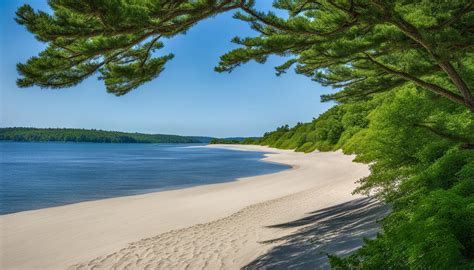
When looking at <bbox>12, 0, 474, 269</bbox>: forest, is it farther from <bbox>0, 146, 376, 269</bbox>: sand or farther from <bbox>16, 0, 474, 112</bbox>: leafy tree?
<bbox>0, 146, 376, 269</bbox>: sand

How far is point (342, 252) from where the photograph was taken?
586cm

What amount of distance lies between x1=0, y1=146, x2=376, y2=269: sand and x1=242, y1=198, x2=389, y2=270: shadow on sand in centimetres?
20

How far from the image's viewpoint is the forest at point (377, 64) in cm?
347

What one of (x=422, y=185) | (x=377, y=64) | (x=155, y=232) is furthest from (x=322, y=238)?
(x=155, y=232)

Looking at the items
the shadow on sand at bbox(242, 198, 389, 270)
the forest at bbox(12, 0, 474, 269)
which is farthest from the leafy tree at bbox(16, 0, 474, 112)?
the shadow on sand at bbox(242, 198, 389, 270)

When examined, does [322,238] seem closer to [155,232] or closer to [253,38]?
[253,38]

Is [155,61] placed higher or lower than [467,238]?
higher

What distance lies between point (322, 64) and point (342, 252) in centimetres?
396

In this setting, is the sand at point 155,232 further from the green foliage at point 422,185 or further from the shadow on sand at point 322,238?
the green foliage at point 422,185

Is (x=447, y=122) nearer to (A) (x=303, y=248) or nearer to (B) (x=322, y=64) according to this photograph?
(B) (x=322, y=64)

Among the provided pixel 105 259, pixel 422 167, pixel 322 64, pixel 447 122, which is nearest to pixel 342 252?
pixel 422 167

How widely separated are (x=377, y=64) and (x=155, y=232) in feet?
23.0

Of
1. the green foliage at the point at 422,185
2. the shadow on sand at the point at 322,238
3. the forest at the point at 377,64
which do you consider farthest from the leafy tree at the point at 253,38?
the shadow on sand at the point at 322,238

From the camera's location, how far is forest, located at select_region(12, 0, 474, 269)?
3473mm
